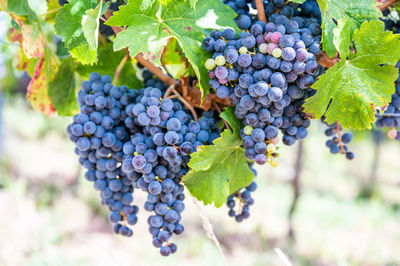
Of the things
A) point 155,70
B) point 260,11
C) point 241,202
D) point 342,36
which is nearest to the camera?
point 342,36

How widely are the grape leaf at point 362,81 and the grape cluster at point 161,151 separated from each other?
10.2 inches

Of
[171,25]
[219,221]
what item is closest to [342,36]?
[171,25]

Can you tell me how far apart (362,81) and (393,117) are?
10.2 inches

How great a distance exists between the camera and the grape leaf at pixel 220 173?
0.71m

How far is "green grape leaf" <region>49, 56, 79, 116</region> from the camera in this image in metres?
0.95

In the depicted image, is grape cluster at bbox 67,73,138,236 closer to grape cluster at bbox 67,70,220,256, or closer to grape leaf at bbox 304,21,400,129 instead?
grape cluster at bbox 67,70,220,256

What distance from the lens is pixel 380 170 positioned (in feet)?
29.2

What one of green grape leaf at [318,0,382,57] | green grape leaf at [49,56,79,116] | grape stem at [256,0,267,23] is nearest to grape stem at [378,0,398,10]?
green grape leaf at [318,0,382,57]

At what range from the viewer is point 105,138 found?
753 millimetres

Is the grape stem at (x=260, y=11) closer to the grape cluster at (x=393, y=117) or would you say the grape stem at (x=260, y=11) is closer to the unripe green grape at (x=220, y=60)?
the unripe green grape at (x=220, y=60)

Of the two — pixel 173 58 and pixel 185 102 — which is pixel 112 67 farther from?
pixel 185 102

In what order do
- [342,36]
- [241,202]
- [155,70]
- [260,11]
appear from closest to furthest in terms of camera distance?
[342,36], [260,11], [155,70], [241,202]

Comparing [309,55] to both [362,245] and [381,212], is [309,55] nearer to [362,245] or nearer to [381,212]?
[362,245]

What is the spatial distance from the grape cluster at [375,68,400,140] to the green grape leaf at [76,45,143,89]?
64cm
